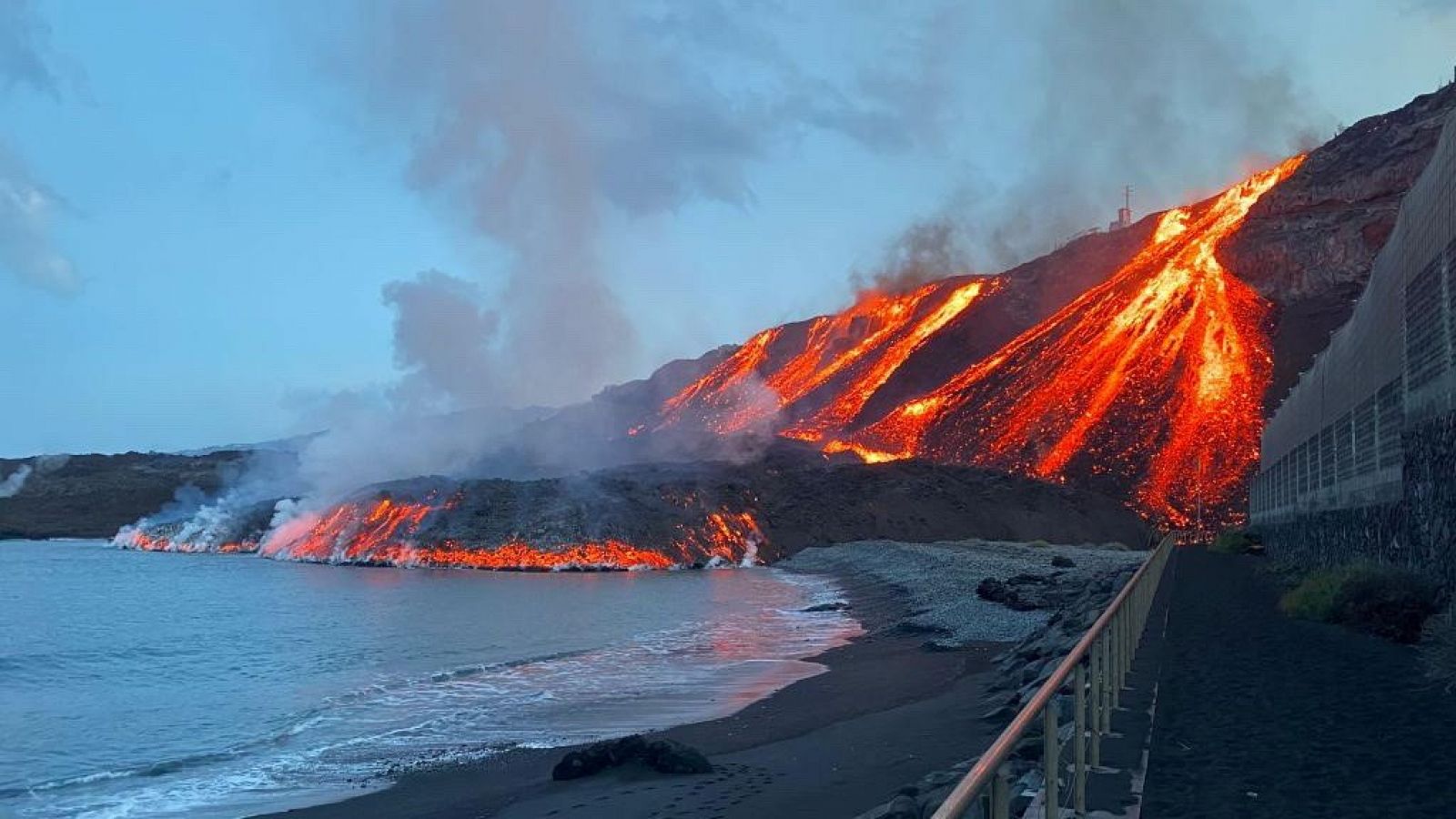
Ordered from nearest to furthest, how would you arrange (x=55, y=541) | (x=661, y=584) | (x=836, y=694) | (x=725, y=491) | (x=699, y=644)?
(x=836, y=694), (x=699, y=644), (x=661, y=584), (x=725, y=491), (x=55, y=541)

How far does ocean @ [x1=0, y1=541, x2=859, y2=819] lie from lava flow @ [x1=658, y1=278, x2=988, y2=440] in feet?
332

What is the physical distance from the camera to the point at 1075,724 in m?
6.69

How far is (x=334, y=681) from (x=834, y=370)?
150979mm

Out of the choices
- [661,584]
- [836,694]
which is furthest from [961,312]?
[836,694]

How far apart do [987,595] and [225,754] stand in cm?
2324

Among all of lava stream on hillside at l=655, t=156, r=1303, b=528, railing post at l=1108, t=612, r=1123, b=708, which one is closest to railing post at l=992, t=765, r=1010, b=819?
railing post at l=1108, t=612, r=1123, b=708

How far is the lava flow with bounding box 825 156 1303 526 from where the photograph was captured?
102875mm

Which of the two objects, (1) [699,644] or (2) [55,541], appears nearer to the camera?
(1) [699,644]

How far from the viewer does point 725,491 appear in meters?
93.4

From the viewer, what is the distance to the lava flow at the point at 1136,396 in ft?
338

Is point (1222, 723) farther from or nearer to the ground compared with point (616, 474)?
nearer to the ground

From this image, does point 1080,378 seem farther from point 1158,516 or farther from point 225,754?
point 225,754

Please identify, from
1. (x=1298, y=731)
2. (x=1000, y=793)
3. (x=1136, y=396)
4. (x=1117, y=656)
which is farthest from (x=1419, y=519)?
(x=1136, y=396)

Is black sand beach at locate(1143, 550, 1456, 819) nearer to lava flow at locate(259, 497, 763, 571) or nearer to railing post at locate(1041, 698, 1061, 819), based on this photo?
railing post at locate(1041, 698, 1061, 819)
